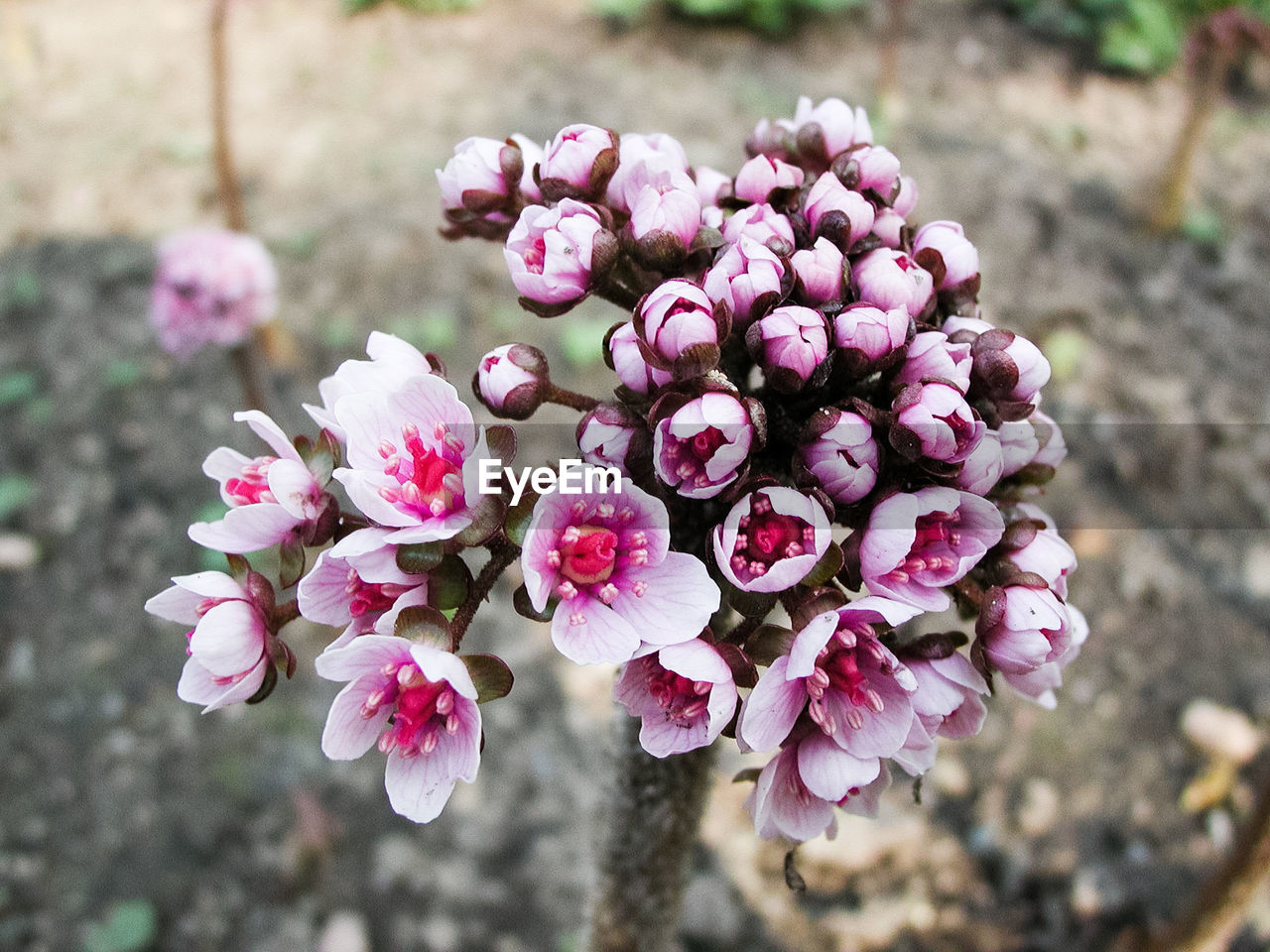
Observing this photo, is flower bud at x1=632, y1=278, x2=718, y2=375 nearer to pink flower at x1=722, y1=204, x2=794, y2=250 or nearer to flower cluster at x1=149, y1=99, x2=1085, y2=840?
flower cluster at x1=149, y1=99, x2=1085, y2=840

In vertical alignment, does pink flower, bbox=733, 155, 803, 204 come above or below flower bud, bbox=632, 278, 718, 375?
above

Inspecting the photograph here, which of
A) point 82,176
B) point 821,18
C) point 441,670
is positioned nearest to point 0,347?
point 82,176

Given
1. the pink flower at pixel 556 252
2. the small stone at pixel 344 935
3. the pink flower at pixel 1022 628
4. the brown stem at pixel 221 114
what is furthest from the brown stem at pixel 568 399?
the brown stem at pixel 221 114

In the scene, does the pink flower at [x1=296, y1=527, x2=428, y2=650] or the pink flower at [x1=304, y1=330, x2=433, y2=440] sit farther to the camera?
the pink flower at [x1=304, y1=330, x2=433, y2=440]

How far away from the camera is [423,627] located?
3.39 feet

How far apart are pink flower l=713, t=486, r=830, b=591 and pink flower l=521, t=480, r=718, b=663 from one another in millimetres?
46

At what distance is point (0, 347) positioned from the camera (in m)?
4.55

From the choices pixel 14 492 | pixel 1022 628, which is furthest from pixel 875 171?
pixel 14 492

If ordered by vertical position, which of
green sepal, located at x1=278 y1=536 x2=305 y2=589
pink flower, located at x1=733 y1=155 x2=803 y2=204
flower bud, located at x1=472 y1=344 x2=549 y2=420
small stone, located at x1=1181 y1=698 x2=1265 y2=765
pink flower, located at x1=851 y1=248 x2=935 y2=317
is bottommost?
small stone, located at x1=1181 y1=698 x2=1265 y2=765

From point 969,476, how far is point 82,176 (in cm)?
615

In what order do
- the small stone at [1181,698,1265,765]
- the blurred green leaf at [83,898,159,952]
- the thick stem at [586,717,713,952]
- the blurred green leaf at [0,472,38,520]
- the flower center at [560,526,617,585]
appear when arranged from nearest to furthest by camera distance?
1. the flower center at [560,526,617,585]
2. the thick stem at [586,717,713,952]
3. the blurred green leaf at [83,898,159,952]
4. the small stone at [1181,698,1265,765]
5. the blurred green leaf at [0,472,38,520]

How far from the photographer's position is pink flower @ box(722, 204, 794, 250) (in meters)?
1.17

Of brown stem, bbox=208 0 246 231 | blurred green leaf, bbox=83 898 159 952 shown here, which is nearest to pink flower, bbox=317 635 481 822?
blurred green leaf, bbox=83 898 159 952

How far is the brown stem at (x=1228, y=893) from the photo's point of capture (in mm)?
2111
